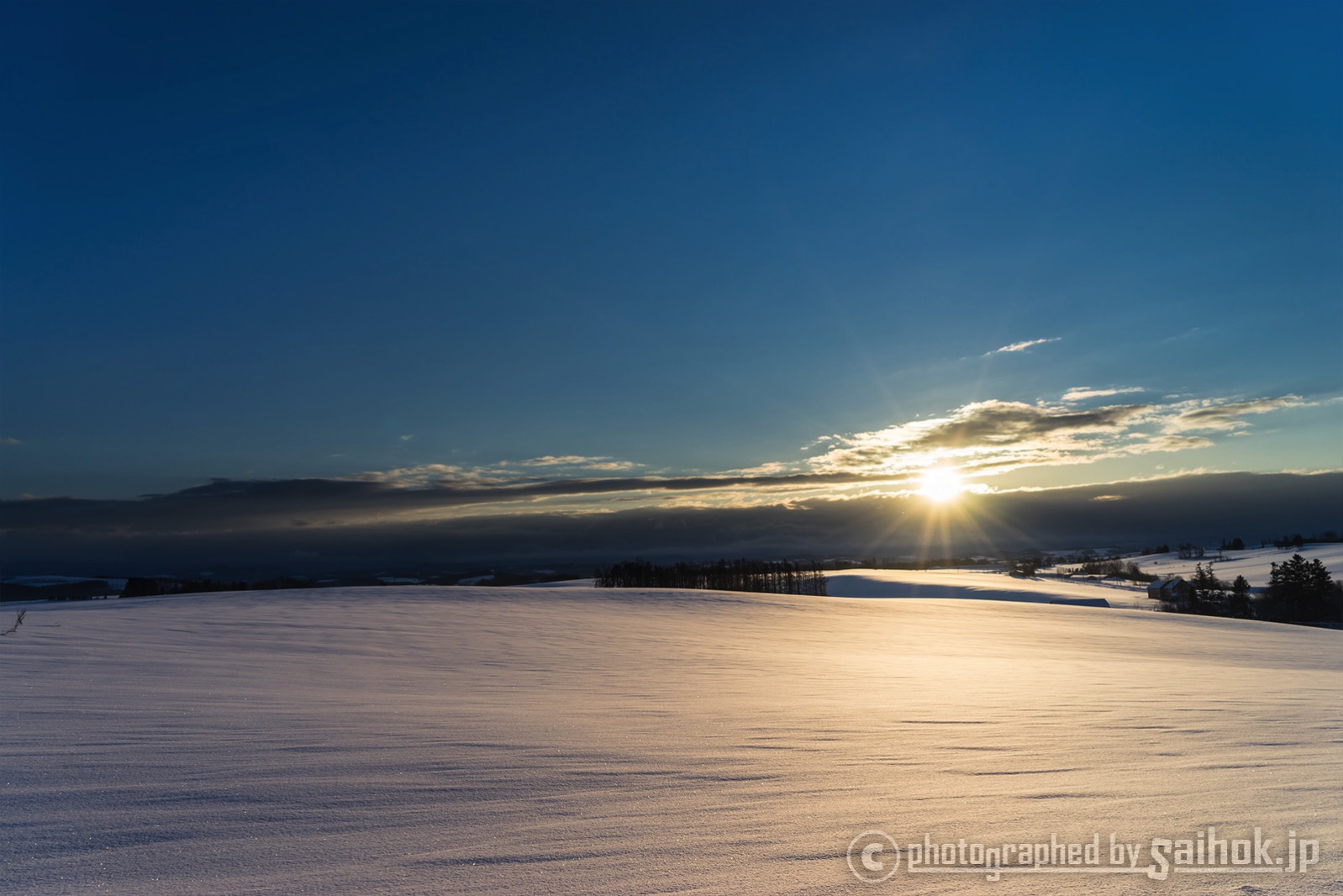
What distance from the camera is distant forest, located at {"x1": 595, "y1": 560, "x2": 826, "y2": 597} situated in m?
60.0

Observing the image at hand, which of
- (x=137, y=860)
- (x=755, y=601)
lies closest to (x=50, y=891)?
(x=137, y=860)

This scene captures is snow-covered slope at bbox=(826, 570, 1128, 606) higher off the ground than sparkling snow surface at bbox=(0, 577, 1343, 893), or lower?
lower

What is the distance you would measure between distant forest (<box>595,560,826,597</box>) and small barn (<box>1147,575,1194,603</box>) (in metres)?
26.0

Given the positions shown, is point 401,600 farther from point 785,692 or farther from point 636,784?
point 636,784

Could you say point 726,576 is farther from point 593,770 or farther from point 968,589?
point 593,770

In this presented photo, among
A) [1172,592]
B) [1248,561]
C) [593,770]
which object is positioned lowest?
[1248,561]

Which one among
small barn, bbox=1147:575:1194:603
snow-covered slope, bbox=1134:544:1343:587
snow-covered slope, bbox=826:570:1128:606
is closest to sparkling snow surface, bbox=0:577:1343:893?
snow-covered slope, bbox=826:570:1128:606

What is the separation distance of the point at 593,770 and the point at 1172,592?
6829 cm

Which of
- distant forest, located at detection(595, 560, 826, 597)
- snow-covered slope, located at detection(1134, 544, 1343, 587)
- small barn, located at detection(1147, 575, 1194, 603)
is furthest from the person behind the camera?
snow-covered slope, located at detection(1134, 544, 1343, 587)

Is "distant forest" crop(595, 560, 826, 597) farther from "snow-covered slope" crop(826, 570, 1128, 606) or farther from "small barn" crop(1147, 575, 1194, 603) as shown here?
"small barn" crop(1147, 575, 1194, 603)

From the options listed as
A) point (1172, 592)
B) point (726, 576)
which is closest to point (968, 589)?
point (1172, 592)

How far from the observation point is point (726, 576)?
7156cm

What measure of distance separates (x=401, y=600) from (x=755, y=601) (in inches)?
453

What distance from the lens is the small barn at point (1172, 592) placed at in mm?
54028
